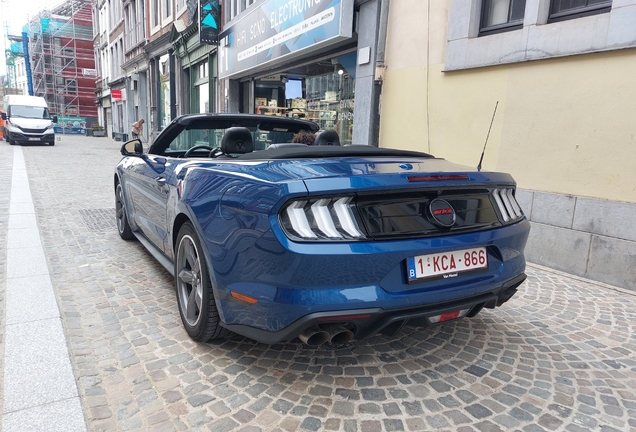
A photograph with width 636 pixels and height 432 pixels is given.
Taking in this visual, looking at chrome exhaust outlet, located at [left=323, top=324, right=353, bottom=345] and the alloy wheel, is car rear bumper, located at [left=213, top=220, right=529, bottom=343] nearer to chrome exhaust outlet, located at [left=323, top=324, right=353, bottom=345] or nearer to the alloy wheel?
chrome exhaust outlet, located at [left=323, top=324, right=353, bottom=345]

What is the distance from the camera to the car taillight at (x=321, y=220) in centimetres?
197

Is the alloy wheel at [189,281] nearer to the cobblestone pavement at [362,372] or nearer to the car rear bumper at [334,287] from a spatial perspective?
the cobblestone pavement at [362,372]

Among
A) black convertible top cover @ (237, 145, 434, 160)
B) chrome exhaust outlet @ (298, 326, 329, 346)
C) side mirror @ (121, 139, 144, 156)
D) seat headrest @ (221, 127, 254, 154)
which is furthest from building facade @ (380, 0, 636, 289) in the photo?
side mirror @ (121, 139, 144, 156)

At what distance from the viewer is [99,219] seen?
20.7 ft

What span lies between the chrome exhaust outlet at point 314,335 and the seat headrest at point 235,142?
160 centimetres

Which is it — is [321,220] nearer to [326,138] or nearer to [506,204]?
[506,204]

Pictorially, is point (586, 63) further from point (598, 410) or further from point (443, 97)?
point (598, 410)

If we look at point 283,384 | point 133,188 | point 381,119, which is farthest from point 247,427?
point 381,119

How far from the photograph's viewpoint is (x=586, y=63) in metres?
4.36

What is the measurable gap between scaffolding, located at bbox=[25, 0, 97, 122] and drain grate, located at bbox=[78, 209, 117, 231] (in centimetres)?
4793

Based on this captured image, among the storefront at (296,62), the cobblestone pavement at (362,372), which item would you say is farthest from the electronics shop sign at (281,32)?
the cobblestone pavement at (362,372)

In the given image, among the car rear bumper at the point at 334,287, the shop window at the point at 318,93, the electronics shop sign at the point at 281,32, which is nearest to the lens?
the car rear bumper at the point at 334,287

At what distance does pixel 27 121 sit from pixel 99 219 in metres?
21.0

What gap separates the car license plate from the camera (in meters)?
2.10
